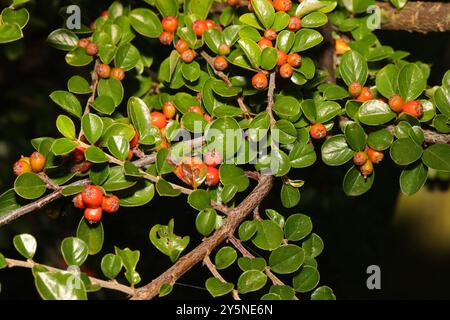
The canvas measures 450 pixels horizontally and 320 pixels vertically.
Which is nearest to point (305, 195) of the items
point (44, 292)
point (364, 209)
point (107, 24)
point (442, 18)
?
point (364, 209)

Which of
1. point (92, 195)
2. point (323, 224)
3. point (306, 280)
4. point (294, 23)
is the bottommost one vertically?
point (323, 224)

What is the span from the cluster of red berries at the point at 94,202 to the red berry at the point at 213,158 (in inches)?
8.4

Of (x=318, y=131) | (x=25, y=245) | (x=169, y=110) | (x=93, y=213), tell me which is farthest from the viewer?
(x=169, y=110)

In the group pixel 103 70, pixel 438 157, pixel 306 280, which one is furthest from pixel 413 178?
pixel 103 70

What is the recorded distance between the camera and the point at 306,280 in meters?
1.27

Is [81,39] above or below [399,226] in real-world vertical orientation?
above

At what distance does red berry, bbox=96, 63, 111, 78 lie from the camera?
1.51 m

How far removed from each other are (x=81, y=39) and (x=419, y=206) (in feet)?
6.10

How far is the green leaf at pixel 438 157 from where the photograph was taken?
4.17ft

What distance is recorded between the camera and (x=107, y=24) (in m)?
1.59

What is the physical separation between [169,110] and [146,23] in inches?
10.4

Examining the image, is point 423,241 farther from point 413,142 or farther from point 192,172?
point 192,172

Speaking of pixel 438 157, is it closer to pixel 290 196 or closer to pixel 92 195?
pixel 290 196

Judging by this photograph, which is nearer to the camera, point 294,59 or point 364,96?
point 294,59
